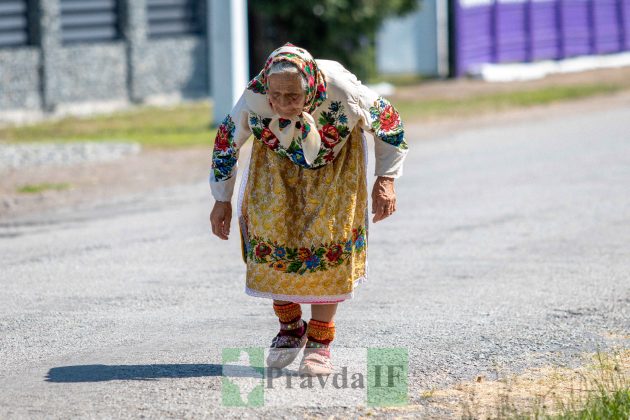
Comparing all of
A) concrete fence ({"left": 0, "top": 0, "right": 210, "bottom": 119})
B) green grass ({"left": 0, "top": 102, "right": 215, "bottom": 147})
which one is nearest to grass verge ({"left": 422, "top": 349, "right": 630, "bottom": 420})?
green grass ({"left": 0, "top": 102, "right": 215, "bottom": 147})

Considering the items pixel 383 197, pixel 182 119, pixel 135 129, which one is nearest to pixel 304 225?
pixel 383 197

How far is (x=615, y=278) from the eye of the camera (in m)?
7.61

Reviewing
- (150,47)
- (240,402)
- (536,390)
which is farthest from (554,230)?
(150,47)

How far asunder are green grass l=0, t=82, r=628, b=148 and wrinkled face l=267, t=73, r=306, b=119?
10.8 m

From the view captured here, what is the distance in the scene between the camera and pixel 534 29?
91.9 feet

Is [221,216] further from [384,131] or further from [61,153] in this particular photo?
[61,153]

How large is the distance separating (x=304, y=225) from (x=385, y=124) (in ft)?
1.81

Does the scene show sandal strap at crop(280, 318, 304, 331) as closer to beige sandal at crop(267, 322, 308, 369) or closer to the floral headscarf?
beige sandal at crop(267, 322, 308, 369)

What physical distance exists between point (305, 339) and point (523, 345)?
1110 mm

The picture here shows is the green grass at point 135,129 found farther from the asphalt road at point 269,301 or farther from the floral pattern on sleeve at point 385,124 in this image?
the floral pattern on sleeve at point 385,124

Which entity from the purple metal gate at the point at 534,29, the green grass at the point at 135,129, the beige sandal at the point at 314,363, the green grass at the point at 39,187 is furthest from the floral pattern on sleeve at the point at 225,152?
the purple metal gate at the point at 534,29

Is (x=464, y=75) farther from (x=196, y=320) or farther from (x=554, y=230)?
A: (x=196, y=320)

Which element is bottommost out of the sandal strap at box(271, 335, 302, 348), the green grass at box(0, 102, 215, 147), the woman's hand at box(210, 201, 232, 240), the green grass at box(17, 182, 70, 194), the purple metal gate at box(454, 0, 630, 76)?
the sandal strap at box(271, 335, 302, 348)

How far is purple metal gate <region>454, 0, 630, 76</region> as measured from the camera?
88.4 feet
